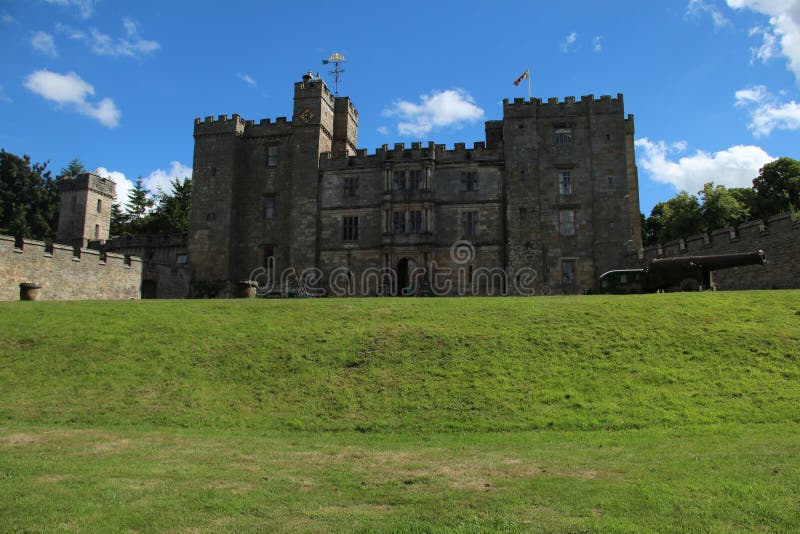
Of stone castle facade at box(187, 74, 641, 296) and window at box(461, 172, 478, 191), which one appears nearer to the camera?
Result: stone castle facade at box(187, 74, 641, 296)

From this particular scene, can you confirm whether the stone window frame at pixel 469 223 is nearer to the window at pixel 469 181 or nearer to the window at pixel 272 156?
the window at pixel 469 181

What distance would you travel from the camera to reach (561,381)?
13914mm

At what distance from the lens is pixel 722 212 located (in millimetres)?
47062

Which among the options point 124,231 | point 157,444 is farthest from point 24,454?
point 124,231

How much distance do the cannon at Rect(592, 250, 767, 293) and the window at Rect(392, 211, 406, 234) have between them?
18779 millimetres

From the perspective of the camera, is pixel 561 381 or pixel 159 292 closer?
pixel 561 381

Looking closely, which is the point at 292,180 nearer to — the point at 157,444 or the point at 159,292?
the point at 159,292

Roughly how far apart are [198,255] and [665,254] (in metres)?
29.9

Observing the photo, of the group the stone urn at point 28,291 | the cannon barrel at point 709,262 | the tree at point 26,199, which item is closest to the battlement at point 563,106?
the cannon barrel at point 709,262

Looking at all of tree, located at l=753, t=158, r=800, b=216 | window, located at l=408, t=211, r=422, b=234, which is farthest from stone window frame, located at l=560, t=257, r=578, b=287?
tree, located at l=753, t=158, r=800, b=216

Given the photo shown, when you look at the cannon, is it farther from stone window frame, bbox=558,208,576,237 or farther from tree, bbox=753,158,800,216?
tree, bbox=753,158,800,216

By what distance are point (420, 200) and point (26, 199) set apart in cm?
4279

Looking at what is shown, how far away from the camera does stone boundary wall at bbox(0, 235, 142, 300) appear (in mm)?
29688

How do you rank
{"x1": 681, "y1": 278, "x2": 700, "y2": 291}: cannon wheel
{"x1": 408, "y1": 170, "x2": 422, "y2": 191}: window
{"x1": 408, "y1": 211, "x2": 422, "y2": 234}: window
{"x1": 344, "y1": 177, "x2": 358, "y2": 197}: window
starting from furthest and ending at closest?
{"x1": 344, "y1": 177, "x2": 358, "y2": 197}: window
{"x1": 408, "y1": 170, "x2": 422, "y2": 191}: window
{"x1": 408, "y1": 211, "x2": 422, "y2": 234}: window
{"x1": 681, "y1": 278, "x2": 700, "y2": 291}: cannon wheel
